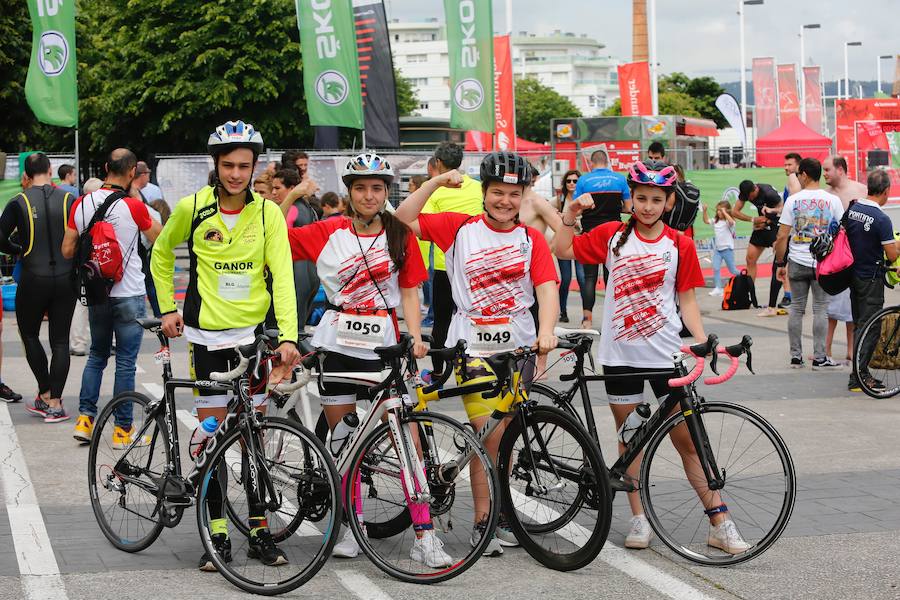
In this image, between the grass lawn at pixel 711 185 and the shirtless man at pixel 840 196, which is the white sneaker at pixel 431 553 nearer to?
the shirtless man at pixel 840 196

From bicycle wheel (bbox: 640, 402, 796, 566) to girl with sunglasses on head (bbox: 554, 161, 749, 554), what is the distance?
A: 0.25ft

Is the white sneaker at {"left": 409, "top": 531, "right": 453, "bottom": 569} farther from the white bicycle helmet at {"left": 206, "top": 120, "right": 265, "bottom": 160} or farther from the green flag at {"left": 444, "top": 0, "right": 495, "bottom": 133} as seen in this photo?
the green flag at {"left": 444, "top": 0, "right": 495, "bottom": 133}

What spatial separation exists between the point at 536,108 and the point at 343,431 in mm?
118423

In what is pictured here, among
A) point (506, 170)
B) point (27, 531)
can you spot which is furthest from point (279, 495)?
point (506, 170)

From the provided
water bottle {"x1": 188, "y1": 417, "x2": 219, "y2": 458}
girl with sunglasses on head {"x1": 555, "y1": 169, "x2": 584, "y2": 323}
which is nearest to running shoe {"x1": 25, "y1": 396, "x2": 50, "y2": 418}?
water bottle {"x1": 188, "y1": 417, "x2": 219, "y2": 458}

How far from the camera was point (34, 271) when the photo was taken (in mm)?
9641

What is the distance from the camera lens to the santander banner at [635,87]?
4109cm

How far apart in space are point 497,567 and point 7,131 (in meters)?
31.8

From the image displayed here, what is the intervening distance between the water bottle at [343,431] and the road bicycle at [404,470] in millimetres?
58

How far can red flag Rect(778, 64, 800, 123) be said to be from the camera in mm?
49344

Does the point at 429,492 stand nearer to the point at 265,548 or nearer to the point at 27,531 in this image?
the point at 265,548

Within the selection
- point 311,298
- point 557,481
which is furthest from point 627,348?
point 311,298


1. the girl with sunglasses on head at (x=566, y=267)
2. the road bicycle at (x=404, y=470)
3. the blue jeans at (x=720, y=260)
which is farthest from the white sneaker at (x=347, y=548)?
the blue jeans at (x=720, y=260)

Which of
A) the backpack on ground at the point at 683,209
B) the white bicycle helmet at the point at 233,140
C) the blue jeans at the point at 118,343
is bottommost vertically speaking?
the blue jeans at the point at 118,343
